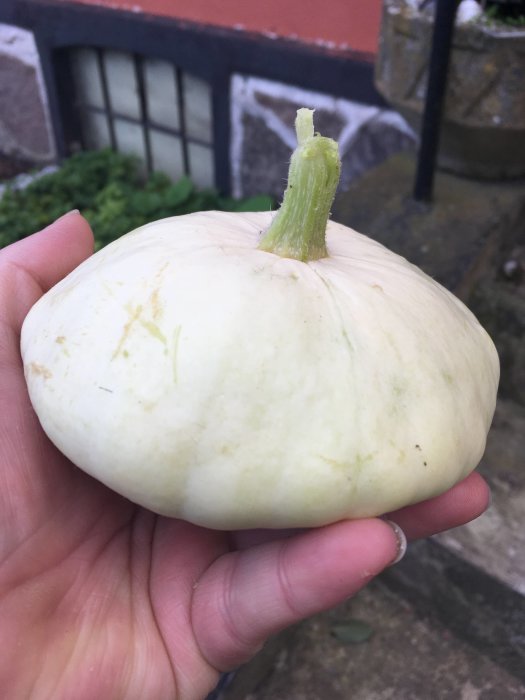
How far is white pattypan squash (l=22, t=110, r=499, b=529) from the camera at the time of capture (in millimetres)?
1011

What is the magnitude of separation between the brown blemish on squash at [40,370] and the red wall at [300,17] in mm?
1956

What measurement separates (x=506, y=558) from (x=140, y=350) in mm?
1158

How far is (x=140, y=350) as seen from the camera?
3.39 feet

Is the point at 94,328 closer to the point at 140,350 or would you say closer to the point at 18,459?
the point at 140,350

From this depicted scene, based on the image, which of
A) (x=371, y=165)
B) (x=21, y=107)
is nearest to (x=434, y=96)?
(x=371, y=165)

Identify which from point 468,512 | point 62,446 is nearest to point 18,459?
point 62,446

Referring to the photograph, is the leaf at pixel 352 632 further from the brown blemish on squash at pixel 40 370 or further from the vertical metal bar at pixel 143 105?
the vertical metal bar at pixel 143 105

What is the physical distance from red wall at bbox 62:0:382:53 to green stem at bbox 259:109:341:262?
5.22ft

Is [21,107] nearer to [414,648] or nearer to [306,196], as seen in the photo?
[306,196]

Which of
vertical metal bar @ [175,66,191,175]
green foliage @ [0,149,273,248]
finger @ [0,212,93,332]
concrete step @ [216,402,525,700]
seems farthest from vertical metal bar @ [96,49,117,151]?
concrete step @ [216,402,525,700]

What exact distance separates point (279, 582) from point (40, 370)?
512 millimetres

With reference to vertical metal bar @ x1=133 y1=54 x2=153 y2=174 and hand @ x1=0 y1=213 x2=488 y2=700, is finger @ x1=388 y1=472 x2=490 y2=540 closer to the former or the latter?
hand @ x1=0 y1=213 x2=488 y2=700

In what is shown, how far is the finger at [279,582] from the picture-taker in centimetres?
106

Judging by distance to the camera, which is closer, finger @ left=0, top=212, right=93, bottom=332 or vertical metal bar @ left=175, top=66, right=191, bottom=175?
finger @ left=0, top=212, right=93, bottom=332
